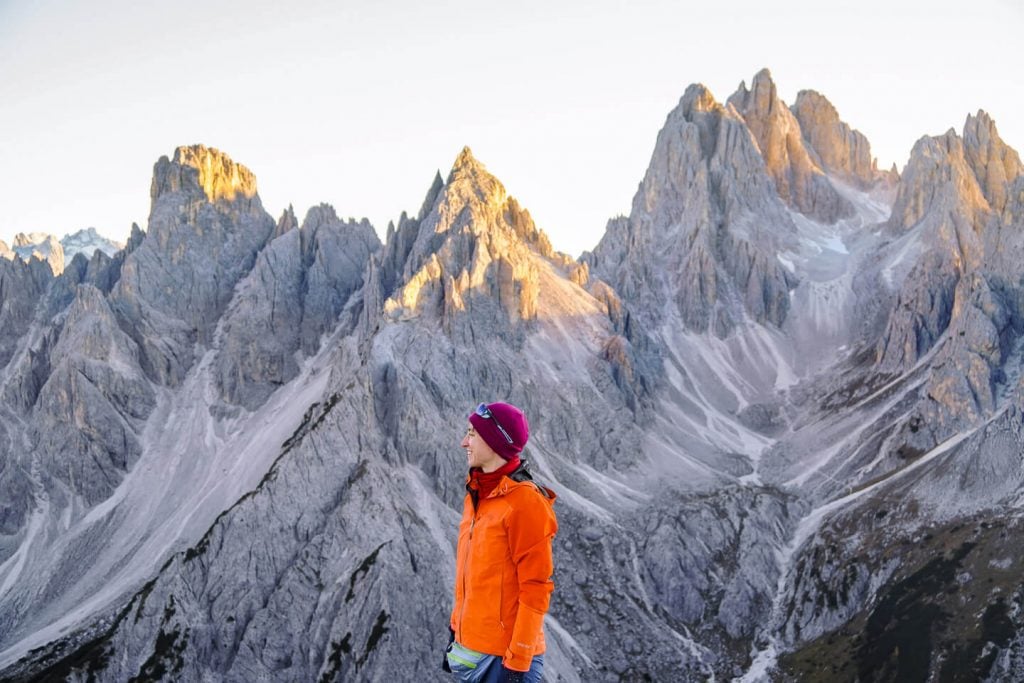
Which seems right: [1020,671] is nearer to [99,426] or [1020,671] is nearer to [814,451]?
[814,451]

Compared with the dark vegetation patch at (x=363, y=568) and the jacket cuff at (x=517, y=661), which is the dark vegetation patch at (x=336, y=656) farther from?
the jacket cuff at (x=517, y=661)

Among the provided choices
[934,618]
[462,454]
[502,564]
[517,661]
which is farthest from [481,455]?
[462,454]

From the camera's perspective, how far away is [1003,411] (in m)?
103

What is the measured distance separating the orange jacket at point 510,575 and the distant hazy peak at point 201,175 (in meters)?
180

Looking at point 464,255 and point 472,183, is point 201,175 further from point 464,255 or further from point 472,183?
point 464,255

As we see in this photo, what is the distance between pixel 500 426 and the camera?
1195 cm

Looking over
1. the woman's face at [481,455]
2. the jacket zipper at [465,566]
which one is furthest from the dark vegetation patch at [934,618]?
the woman's face at [481,455]

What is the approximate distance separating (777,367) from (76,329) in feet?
482

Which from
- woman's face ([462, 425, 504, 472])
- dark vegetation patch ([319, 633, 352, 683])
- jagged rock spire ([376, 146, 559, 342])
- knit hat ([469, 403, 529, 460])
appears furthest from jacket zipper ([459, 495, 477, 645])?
jagged rock spire ([376, 146, 559, 342])

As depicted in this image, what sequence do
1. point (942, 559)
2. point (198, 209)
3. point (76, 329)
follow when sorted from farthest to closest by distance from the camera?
point (198, 209) < point (76, 329) < point (942, 559)

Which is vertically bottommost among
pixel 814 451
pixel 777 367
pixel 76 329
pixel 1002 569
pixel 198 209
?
pixel 1002 569

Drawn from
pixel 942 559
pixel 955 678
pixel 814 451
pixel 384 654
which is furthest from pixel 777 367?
pixel 384 654

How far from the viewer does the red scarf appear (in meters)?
12.0

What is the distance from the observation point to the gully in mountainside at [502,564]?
439 inches
